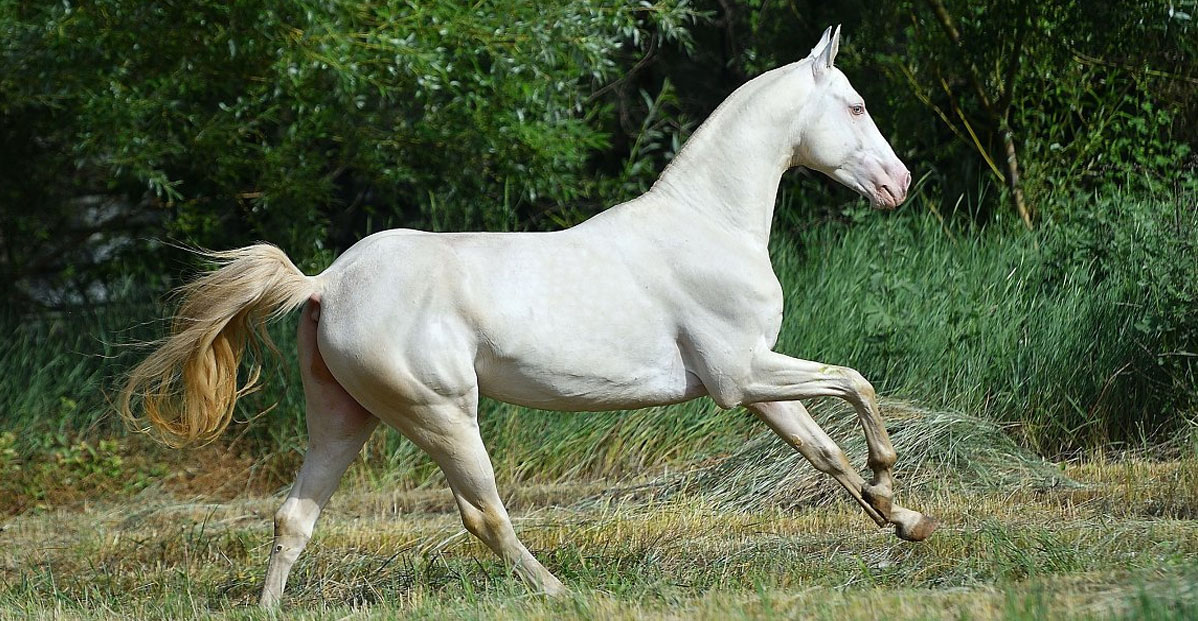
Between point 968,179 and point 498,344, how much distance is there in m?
6.44

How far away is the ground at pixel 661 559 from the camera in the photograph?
381cm

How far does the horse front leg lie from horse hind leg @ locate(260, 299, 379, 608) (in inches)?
55.1

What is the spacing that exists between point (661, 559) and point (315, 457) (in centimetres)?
138

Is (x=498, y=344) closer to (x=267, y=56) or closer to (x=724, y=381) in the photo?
(x=724, y=381)

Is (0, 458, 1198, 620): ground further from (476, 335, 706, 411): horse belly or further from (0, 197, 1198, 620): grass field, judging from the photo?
(476, 335, 706, 411): horse belly

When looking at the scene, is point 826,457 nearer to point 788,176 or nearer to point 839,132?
point 839,132

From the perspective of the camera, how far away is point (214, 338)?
15.1 ft

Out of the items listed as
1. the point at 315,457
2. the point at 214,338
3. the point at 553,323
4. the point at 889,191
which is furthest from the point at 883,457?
the point at 214,338

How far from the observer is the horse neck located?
483 centimetres

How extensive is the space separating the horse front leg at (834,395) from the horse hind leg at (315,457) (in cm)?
140

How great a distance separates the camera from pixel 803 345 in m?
7.60

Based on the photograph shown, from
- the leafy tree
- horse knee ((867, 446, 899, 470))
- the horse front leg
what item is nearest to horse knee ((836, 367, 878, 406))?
the horse front leg

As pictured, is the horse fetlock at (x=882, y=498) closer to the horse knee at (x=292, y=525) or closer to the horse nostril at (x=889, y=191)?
the horse nostril at (x=889, y=191)

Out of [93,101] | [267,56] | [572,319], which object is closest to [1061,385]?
[572,319]
